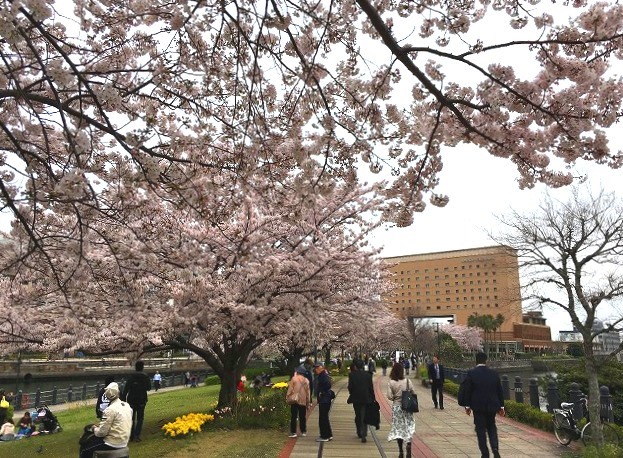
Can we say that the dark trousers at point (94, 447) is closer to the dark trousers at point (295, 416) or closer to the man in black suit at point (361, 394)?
the dark trousers at point (295, 416)

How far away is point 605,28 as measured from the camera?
4141 mm

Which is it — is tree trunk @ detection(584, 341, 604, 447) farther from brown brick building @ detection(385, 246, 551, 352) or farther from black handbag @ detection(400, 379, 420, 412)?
brown brick building @ detection(385, 246, 551, 352)

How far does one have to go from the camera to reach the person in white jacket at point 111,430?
6.26m

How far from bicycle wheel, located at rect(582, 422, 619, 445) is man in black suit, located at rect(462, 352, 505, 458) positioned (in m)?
2.76

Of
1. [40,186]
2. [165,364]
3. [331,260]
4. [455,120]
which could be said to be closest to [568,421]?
[331,260]

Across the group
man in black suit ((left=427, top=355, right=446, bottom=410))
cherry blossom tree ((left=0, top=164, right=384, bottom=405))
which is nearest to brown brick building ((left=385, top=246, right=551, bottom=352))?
man in black suit ((left=427, top=355, right=446, bottom=410))

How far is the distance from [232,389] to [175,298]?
343 cm

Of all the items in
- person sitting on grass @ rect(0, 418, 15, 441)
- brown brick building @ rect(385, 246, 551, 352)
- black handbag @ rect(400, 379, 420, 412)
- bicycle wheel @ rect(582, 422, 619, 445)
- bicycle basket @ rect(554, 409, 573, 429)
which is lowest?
person sitting on grass @ rect(0, 418, 15, 441)

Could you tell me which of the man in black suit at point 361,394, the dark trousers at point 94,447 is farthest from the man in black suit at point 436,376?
the dark trousers at point 94,447

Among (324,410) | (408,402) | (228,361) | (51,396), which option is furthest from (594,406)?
(51,396)

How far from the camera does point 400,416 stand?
8.18 m

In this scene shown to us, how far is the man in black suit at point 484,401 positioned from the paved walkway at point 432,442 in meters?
1.35

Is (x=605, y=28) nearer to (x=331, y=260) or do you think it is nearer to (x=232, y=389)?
(x=331, y=260)

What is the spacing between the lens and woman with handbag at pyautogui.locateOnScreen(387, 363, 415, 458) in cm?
801
